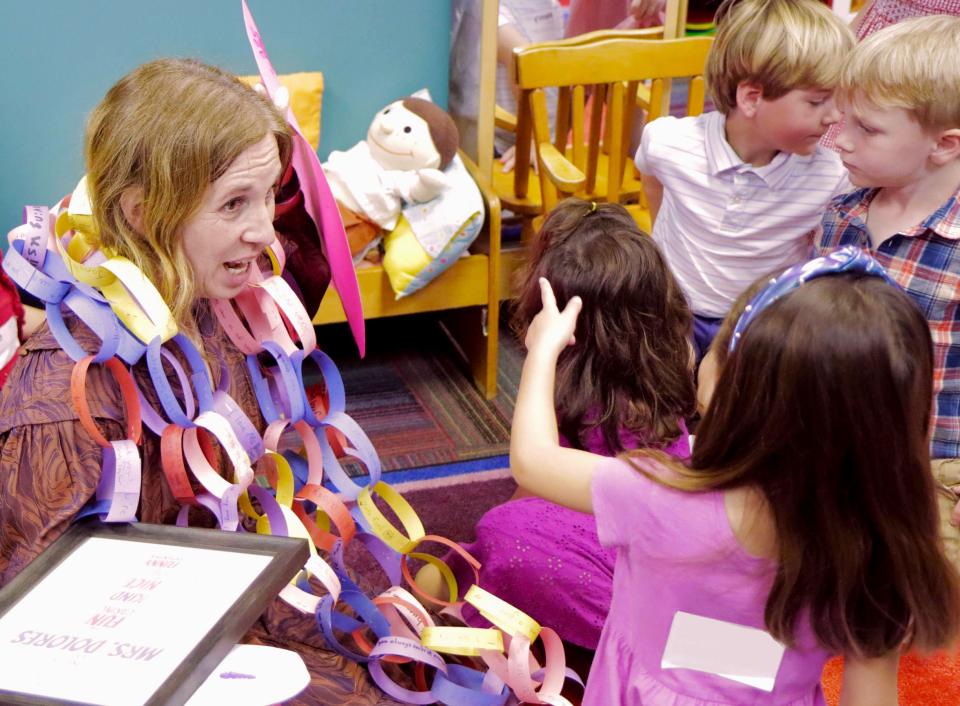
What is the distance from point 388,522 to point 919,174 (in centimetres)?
116

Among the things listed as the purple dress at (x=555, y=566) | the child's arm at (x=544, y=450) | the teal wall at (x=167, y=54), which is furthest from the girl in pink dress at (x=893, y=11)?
the child's arm at (x=544, y=450)

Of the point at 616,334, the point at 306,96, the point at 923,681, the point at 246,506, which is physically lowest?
the point at 923,681

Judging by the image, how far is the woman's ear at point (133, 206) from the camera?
1.40 metres

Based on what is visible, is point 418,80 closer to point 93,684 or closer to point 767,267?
point 767,267

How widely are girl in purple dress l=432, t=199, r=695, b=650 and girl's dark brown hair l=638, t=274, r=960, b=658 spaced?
0.56 meters

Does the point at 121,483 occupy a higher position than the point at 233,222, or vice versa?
the point at 233,222

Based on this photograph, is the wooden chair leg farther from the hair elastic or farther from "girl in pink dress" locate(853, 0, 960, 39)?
the hair elastic

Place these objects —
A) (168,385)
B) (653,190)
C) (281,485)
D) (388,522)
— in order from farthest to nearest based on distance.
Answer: (653,190) → (388,522) → (281,485) → (168,385)

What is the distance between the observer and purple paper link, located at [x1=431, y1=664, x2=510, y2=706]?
4.75 feet

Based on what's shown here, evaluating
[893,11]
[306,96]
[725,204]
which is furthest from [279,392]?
[893,11]

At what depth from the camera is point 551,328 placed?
133 centimetres

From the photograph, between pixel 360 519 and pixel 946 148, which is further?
pixel 946 148

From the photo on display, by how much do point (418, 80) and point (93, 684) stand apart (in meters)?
2.38

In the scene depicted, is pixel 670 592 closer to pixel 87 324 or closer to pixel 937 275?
pixel 87 324
